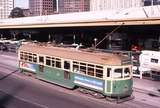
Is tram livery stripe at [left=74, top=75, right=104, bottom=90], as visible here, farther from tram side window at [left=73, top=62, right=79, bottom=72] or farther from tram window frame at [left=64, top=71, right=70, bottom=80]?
tram window frame at [left=64, top=71, right=70, bottom=80]

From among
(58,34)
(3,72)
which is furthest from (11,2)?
(3,72)

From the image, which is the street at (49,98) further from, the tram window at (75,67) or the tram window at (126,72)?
the tram window at (126,72)

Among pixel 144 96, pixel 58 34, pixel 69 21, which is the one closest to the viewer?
pixel 144 96

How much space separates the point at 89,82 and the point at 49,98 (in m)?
2.65

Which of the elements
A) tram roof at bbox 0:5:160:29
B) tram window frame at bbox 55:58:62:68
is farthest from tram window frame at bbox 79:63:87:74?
tram roof at bbox 0:5:160:29

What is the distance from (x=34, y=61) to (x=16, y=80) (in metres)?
2.24

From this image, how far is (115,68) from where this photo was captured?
20500 mm

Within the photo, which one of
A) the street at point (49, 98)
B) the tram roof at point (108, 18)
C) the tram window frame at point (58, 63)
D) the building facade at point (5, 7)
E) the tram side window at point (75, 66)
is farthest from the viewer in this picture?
the building facade at point (5, 7)

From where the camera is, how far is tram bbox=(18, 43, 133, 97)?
20473 millimetres

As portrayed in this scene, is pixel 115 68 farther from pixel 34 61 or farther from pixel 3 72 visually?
pixel 3 72

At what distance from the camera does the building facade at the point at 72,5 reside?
167 meters

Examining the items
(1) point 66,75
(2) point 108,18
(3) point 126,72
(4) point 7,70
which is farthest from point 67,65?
(2) point 108,18

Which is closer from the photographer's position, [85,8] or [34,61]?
[34,61]

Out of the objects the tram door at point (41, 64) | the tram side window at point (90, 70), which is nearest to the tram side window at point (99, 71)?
A: the tram side window at point (90, 70)
